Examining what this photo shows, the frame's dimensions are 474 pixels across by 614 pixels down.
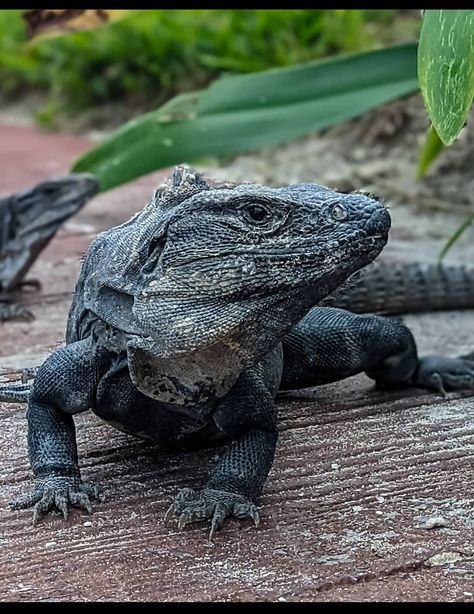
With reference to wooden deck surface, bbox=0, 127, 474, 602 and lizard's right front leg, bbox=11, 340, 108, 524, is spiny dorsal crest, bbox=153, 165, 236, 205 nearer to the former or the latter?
lizard's right front leg, bbox=11, 340, 108, 524

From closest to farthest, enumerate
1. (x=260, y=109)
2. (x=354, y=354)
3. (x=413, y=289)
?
(x=354, y=354) < (x=413, y=289) < (x=260, y=109)

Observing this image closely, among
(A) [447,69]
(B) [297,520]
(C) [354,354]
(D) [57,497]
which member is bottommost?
(B) [297,520]

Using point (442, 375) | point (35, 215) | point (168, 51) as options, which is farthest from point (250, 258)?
point (168, 51)

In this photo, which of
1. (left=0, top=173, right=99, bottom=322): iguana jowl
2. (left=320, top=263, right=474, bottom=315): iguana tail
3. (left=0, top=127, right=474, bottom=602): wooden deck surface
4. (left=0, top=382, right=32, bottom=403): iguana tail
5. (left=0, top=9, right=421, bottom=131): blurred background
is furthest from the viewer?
(left=0, top=9, right=421, bottom=131): blurred background

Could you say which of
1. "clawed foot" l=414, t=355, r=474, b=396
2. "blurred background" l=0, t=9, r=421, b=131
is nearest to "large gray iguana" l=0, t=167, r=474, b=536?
"clawed foot" l=414, t=355, r=474, b=396

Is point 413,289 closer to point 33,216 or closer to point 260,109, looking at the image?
point 260,109

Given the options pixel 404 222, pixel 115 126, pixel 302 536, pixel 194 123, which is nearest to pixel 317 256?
pixel 302 536
